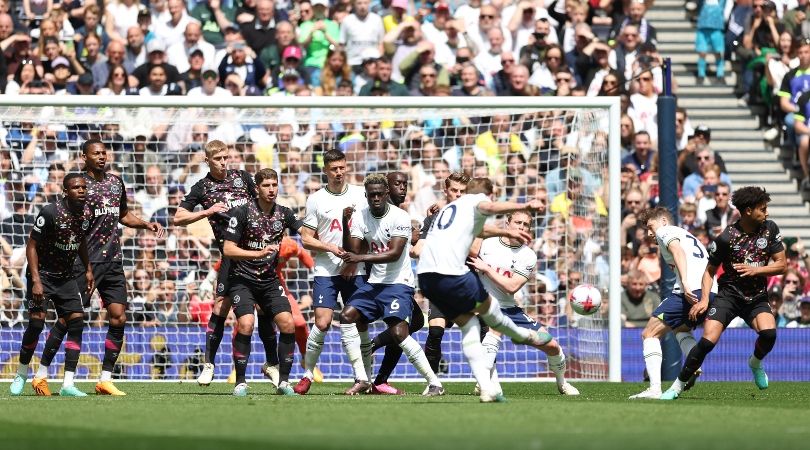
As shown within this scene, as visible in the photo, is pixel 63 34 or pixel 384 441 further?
pixel 63 34

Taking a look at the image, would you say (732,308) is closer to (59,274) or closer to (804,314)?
(59,274)

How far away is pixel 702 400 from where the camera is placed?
13.4 metres

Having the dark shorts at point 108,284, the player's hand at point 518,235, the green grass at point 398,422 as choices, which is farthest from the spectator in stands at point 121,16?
the player's hand at point 518,235

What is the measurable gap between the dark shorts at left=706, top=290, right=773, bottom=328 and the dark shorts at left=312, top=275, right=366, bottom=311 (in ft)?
Result: 10.8

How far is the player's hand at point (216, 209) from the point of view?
564 inches

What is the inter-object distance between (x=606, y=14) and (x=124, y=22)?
7.50 metres

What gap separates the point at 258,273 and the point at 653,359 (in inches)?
148

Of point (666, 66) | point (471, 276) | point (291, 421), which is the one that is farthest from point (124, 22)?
point (291, 421)

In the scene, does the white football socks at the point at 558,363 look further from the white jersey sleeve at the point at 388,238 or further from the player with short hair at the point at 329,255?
the player with short hair at the point at 329,255

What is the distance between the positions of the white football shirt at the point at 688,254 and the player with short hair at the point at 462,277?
247 centimetres

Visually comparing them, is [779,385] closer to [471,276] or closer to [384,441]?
[471,276]

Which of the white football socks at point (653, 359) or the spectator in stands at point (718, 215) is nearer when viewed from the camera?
the white football socks at point (653, 359)

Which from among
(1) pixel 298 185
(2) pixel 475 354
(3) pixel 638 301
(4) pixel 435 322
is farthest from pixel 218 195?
(3) pixel 638 301

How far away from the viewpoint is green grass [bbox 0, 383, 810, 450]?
8.64 meters
